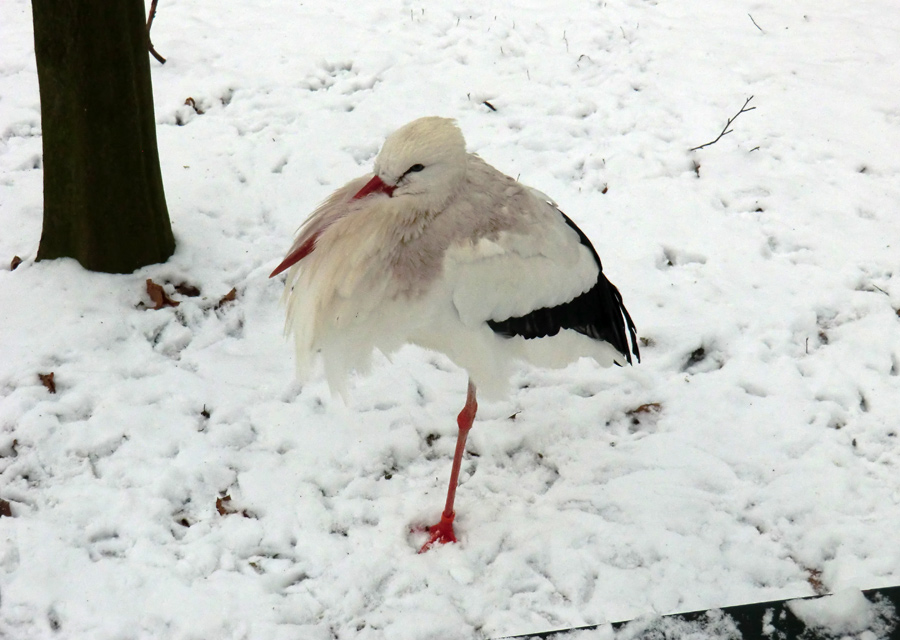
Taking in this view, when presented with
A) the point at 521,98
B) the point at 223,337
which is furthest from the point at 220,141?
the point at 521,98

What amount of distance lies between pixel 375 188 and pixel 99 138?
1482 millimetres

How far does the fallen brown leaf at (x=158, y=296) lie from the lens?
3199 mm

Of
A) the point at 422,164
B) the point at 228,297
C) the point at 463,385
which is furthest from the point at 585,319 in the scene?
the point at 228,297

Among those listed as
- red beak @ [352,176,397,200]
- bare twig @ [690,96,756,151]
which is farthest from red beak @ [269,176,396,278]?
bare twig @ [690,96,756,151]

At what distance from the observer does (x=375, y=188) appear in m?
2.17

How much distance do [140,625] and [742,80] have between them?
436cm

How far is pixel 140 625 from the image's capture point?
219 centimetres

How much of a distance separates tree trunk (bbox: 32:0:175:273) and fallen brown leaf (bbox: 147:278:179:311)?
0.15 metres

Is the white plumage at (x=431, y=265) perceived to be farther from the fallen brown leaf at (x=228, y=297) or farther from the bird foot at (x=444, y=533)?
the fallen brown leaf at (x=228, y=297)

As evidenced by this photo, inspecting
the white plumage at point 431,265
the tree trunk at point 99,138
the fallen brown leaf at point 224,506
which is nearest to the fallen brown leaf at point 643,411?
the white plumage at point 431,265

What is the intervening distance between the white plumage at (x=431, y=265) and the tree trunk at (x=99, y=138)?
1.19 meters

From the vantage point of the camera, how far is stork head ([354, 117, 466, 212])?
209 cm

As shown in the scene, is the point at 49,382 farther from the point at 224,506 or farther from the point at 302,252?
the point at 302,252

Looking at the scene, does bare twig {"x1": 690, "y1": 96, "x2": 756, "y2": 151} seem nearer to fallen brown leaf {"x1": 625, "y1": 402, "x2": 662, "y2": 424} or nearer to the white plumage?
fallen brown leaf {"x1": 625, "y1": 402, "x2": 662, "y2": 424}
